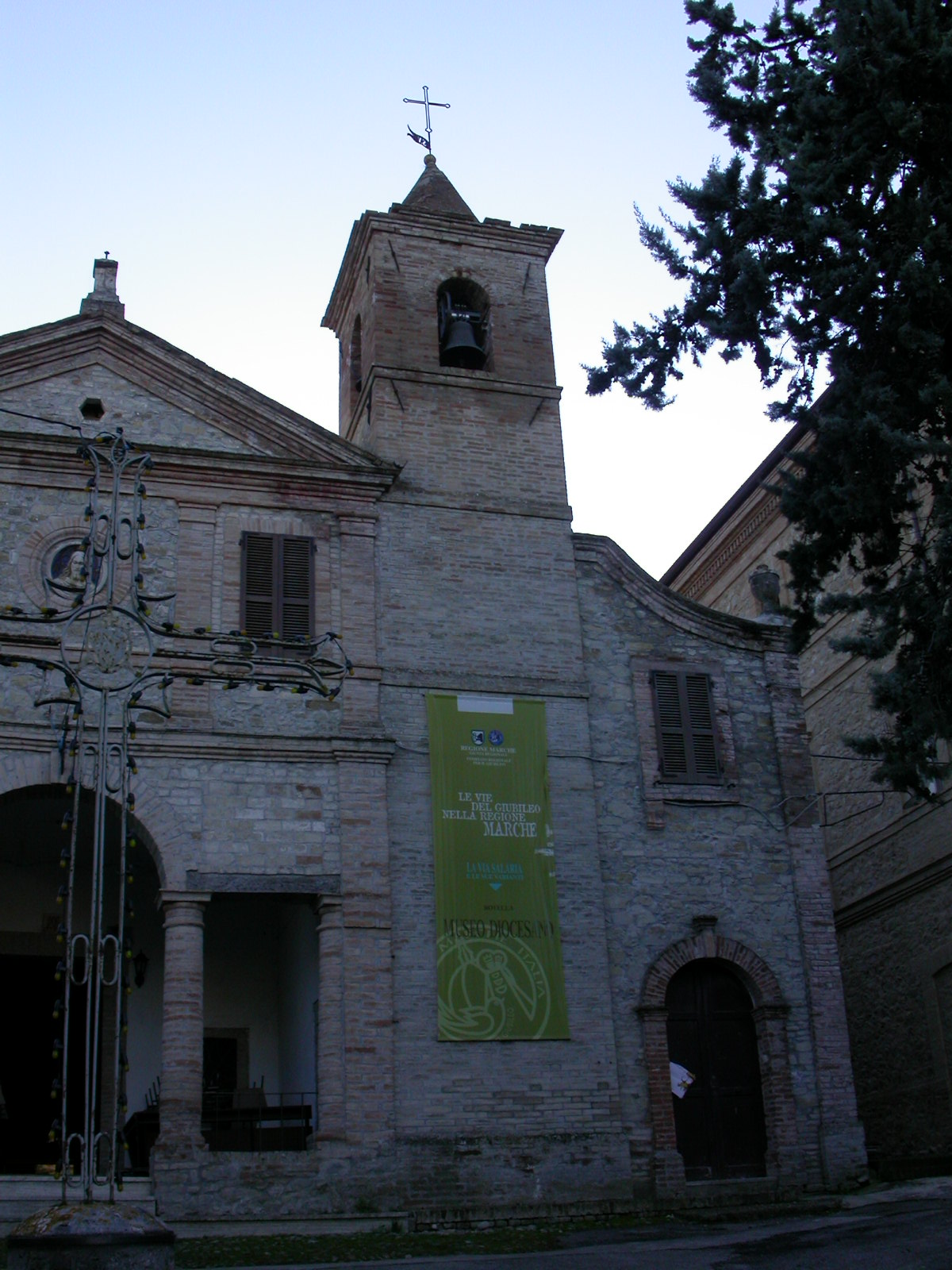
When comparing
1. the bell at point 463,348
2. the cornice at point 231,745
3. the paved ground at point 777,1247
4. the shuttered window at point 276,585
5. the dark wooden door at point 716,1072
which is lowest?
the paved ground at point 777,1247

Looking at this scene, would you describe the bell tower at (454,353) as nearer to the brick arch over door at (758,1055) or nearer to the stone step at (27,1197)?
the brick arch over door at (758,1055)

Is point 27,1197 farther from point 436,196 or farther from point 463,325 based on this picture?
point 436,196

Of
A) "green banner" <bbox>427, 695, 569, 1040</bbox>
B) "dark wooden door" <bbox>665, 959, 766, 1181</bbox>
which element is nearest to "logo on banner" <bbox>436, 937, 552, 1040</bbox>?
"green banner" <bbox>427, 695, 569, 1040</bbox>

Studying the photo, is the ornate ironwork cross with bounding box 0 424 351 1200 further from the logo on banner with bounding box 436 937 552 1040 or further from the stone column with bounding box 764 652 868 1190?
the stone column with bounding box 764 652 868 1190

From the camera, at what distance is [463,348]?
19.4 m

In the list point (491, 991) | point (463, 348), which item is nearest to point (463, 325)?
point (463, 348)

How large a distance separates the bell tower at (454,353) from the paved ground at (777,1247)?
351 inches

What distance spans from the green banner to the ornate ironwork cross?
6.23ft

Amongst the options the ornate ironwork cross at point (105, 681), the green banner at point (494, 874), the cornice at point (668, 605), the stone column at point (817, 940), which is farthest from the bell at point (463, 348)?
the stone column at point (817, 940)

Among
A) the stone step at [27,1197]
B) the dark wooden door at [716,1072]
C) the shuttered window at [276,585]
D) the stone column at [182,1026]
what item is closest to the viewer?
the stone step at [27,1197]

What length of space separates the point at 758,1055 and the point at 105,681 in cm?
927

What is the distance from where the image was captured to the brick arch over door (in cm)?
1546

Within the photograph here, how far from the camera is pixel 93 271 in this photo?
730 inches

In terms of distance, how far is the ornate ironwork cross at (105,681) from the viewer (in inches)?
395
